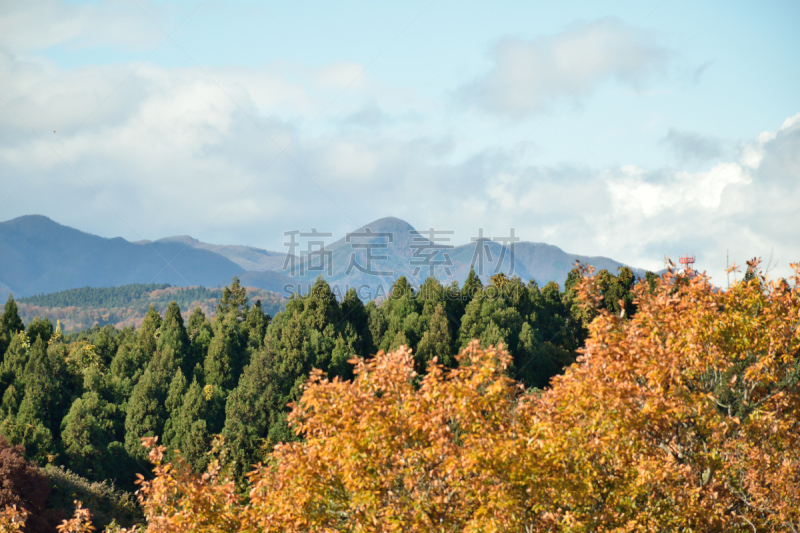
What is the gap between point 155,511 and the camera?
12.5 m

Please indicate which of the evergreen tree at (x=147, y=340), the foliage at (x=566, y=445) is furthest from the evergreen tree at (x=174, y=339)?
the foliage at (x=566, y=445)

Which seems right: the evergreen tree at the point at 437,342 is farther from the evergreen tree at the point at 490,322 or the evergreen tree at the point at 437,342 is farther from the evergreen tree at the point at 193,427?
the evergreen tree at the point at 193,427

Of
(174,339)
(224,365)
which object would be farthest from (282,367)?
(174,339)

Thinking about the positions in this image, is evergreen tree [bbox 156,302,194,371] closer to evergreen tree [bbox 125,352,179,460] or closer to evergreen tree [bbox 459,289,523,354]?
evergreen tree [bbox 125,352,179,460]

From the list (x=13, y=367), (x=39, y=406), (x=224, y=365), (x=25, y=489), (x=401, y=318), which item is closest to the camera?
(x=25, y=489)

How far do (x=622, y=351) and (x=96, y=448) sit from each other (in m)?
27.6

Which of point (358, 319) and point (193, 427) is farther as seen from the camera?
point (358, 319)

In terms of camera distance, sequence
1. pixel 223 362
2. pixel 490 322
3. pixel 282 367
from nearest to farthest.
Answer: pixel 282 367 < pixel 223 362 < pixel 490 322

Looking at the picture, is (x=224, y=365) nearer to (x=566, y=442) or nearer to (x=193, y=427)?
(x=193, y=427)

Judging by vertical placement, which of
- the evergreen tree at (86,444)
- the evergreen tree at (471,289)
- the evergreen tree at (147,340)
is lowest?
the evergreen tree at (86,444)

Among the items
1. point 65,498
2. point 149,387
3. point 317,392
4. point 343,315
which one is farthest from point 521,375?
point 317,392

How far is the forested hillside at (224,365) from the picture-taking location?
31.5 metres

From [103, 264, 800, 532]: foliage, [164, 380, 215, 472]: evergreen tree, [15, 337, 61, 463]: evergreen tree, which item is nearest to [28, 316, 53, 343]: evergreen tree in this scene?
[15, 337, 61, 463]: evergreen tree

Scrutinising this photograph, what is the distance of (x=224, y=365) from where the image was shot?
125 ft
